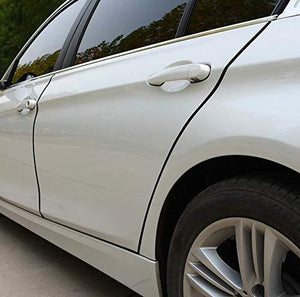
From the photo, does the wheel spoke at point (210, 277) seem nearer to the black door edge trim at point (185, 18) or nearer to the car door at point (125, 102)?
the car door at point (125, 102)

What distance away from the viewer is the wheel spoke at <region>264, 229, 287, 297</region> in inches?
48.4

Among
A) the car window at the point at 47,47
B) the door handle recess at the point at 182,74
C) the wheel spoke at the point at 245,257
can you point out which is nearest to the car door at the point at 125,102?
the door handle recess at the point at 182,74

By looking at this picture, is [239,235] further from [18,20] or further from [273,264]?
[18,20]

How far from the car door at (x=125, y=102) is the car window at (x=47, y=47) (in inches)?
10.5

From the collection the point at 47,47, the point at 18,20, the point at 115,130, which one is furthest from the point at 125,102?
the point at 18,20

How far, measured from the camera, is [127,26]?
7.06ft

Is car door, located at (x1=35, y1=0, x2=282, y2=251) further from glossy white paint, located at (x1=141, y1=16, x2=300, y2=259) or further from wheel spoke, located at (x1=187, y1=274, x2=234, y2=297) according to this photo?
wheel spoke, located at (x1=187, y1=274, x2=234, y2=297)

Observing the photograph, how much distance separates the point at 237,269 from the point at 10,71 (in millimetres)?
2394

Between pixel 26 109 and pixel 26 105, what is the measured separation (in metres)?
0.02

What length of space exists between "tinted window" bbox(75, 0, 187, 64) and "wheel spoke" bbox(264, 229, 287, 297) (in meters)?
0.92

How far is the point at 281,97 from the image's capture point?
3.92ft

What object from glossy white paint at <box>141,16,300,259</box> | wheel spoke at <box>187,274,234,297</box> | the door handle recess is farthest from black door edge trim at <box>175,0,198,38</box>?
wheel spoke at <box>187,274,234,297</box>

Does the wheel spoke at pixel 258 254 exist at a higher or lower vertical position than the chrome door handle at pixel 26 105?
lower

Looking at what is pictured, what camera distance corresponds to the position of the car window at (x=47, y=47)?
2.65 metres
